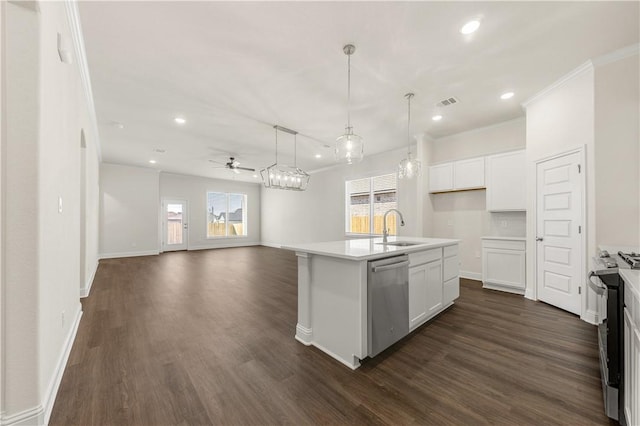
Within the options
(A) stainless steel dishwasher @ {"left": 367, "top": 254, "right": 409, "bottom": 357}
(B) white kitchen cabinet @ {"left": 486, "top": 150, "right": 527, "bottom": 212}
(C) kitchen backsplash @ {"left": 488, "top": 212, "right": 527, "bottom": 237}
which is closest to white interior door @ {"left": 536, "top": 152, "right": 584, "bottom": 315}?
(B) white kitchen cabinet @ {"left": 486, "top": 150, "right": 527, "bottom": 212}

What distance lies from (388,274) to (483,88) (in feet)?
9.98

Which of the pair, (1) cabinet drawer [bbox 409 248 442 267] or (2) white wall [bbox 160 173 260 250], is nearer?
(1) cabinet drawer [bbox 409 248 442 267]

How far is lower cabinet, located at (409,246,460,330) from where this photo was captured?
260 centimetres

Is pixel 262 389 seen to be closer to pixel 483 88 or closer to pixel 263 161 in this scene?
pixel 483 88

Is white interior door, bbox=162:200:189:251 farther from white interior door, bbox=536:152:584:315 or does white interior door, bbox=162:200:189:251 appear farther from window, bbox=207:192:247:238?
white interior door, bbox=536:152:584:315

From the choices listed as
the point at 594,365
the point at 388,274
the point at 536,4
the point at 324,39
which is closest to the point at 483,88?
the point at 536,4

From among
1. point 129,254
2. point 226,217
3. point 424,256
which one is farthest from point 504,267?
point 129,254

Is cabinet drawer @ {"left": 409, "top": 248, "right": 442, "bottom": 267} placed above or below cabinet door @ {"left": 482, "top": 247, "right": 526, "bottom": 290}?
above

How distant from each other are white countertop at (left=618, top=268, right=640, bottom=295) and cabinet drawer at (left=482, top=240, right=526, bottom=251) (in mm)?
2727

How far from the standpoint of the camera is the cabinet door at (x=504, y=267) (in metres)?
3.97

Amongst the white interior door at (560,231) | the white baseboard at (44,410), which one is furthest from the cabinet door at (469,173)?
the white baseboard at (44,410)

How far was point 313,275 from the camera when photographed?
7.83 ft

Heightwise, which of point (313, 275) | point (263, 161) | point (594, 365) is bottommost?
point (594, 365)

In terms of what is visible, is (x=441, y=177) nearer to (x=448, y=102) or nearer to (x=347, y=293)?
(x=448, y=102)
